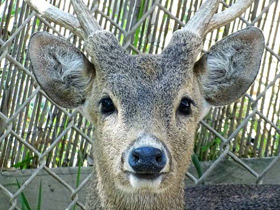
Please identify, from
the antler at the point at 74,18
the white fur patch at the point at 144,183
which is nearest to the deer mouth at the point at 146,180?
the white fur patch at the point at 144,183

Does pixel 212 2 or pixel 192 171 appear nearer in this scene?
pixel 212 2

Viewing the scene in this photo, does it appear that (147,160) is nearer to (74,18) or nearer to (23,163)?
(74,18)

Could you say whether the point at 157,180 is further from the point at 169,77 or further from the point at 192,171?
the point at 192,171

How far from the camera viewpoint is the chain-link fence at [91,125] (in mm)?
6441

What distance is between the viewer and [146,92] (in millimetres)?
4996

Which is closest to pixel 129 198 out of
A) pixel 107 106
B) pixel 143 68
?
pixel 107 106

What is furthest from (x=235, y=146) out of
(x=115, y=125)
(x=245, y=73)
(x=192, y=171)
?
(x=115, y=125)

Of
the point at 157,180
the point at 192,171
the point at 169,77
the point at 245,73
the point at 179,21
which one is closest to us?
the point at 157,180

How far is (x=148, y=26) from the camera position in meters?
6.74

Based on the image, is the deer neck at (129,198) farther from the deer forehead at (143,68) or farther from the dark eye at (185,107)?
the deer forehead at (143,68)

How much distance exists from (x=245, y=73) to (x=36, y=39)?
125 cm

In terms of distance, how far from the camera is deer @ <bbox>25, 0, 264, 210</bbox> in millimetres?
4859

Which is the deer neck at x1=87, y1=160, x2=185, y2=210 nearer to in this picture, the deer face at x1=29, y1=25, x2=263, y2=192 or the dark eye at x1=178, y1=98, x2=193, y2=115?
the deer face at x1=29, y1=25, x2=263, y2=192

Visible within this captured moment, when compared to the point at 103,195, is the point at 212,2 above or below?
above
